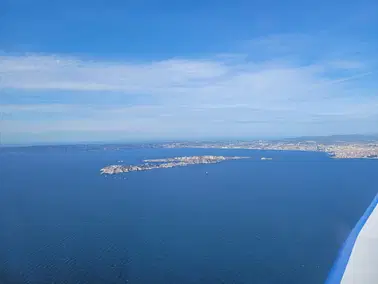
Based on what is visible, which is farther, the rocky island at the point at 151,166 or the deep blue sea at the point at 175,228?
the rocky island at the point at 151,166

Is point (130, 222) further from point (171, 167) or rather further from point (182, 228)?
point (171, 167)

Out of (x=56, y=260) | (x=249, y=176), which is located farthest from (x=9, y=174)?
(x=56, y=260)

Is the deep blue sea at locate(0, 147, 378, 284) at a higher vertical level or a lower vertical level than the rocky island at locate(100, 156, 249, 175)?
lower

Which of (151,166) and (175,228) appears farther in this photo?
(151,166)

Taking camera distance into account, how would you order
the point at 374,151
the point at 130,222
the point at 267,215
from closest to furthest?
1. the point at 130,222
2. the point at 267,215
3. the point at 374,151

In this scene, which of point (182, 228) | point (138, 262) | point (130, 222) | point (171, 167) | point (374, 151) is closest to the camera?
point (138, 262)

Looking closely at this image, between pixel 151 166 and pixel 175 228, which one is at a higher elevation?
pixel 151 166

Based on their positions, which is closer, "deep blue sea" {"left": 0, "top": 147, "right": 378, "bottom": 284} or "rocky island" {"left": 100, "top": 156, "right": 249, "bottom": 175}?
"deep blue sea" {"left": 0, "top": 147, "right": 378, "bottom": 284}

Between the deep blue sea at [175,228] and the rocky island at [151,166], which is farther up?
the rocky island at [151,166]
